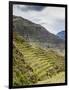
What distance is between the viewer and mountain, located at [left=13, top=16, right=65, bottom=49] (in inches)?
95.4

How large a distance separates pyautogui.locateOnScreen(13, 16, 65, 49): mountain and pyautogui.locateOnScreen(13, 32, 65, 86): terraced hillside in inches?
2.2

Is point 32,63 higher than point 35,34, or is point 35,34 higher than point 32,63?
point 35,34

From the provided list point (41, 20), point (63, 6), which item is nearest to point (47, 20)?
point (41, 20)

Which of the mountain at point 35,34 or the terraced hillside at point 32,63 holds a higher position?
the mountain at point 35,34

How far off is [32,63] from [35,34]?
0.30m

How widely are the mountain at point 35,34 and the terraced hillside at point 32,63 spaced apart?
0.19ft

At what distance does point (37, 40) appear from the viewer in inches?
97.7

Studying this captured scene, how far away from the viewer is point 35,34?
97.7 inches

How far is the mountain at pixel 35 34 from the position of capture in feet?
7.95

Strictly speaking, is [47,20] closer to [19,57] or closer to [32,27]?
[32,27]

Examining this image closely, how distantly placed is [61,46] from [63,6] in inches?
16.8

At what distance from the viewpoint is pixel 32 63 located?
2.45 m

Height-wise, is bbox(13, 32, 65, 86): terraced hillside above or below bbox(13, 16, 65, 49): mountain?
below

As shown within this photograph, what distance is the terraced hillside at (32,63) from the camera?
7.88 feet
